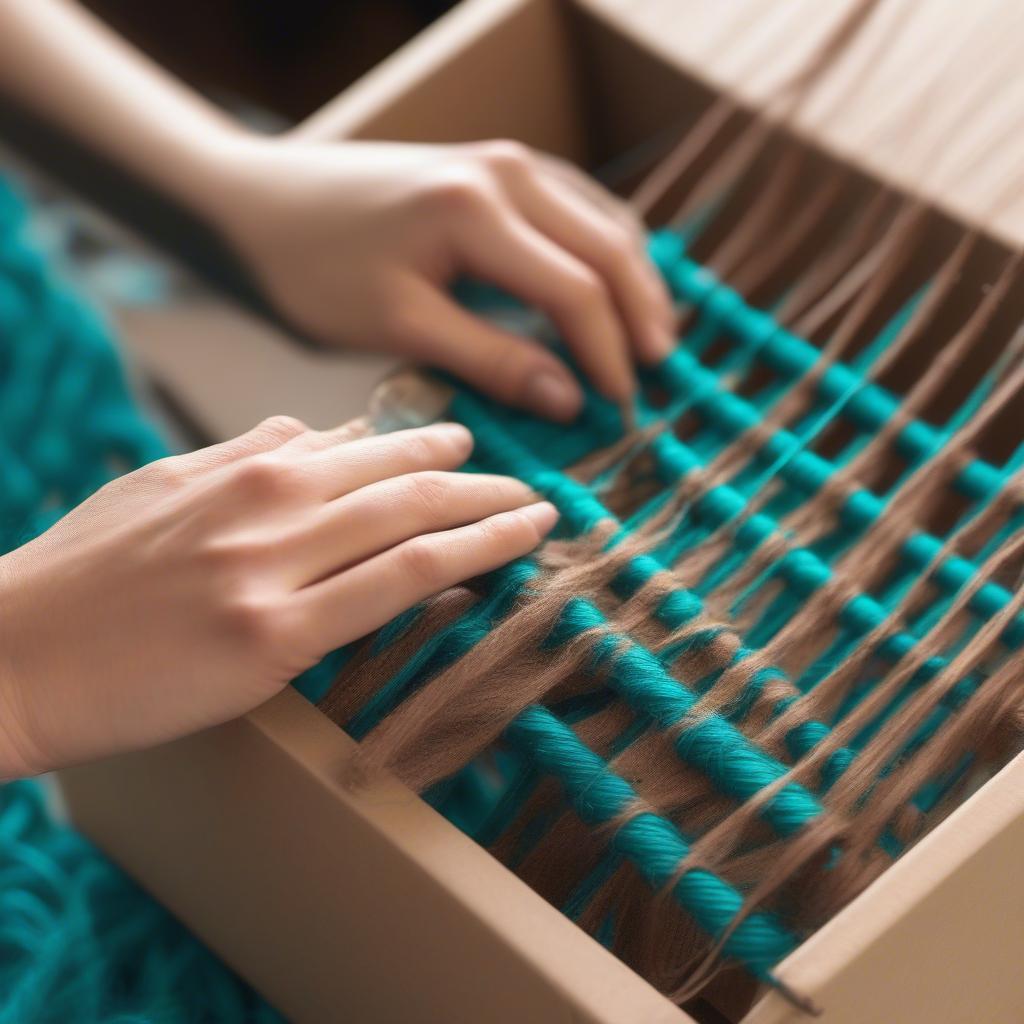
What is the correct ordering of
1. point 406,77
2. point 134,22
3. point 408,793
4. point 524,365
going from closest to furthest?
point 408,793, point 524,365, point 406,77, point 134,22

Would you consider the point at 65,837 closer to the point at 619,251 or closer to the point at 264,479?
the point at 264,479

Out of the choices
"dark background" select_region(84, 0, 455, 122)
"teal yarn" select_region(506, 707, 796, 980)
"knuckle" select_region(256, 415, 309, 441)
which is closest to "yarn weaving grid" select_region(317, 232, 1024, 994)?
"teal yarn" select_region(506, 707, 796, 980)

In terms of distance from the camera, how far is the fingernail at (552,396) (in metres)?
0.70

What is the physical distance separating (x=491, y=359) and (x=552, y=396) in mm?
37

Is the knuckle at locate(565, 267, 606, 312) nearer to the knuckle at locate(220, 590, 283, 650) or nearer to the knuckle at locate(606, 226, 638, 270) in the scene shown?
the knuckle at locate(606, 226, 638, 270)

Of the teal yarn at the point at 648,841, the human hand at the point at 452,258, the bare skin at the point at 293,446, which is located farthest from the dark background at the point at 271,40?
the teal yarn at the point at 648,841

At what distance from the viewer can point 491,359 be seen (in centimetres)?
70

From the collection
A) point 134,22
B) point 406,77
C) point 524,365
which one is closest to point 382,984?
point 524,365

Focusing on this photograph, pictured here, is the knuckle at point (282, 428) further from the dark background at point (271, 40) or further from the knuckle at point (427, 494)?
the dark background at point (271, 40)

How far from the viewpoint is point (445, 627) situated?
55 centimetres

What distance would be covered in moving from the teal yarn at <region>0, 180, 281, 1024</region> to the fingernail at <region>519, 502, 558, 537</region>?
26 cm

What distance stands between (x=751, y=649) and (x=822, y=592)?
42 millimetres

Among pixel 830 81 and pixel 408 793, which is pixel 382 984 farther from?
pixel 830 81

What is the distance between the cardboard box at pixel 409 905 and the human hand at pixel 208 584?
34mm
